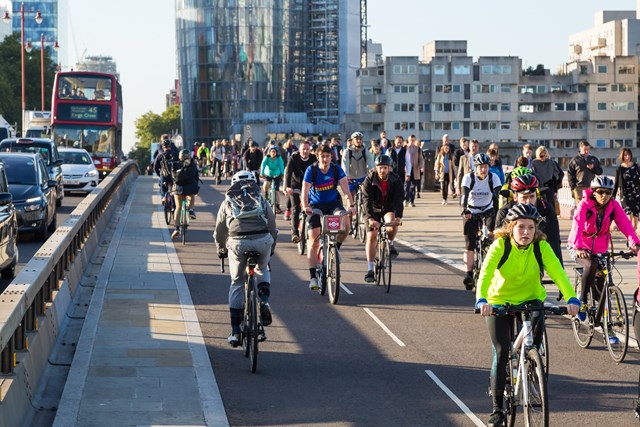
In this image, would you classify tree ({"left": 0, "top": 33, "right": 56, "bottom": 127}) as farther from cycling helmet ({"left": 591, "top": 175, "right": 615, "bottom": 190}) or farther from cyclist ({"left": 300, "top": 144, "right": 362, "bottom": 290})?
cycling helmet ({"left": 591, "top": 175, "right": 615, "bottom": 190})

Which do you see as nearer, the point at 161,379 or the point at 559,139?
the point at 161,379

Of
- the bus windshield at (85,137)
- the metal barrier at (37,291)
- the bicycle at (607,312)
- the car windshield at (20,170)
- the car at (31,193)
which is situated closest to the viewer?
the metal barrier at (37,291)

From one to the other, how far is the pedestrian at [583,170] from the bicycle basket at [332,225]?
28.3 ft

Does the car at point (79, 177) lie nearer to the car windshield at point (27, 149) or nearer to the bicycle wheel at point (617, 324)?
the car windshield at point (27, 149)

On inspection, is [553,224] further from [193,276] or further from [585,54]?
[585,54]

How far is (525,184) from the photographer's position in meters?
11.1

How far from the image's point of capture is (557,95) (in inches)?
6260

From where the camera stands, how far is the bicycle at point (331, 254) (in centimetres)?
1485

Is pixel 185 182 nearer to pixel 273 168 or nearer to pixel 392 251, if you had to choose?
pixel 273 168

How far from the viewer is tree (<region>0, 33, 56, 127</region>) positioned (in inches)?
3935

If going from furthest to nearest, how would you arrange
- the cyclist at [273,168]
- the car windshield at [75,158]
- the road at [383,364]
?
the car windshield at [75,158] → the cyclist at [273,168] → the road at [383,364]

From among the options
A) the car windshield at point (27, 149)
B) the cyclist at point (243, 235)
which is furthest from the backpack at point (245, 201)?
the car windshield at point (27, 149)

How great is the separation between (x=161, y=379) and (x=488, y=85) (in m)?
149

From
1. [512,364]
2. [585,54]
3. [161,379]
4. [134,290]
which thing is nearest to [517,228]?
[512,364]
